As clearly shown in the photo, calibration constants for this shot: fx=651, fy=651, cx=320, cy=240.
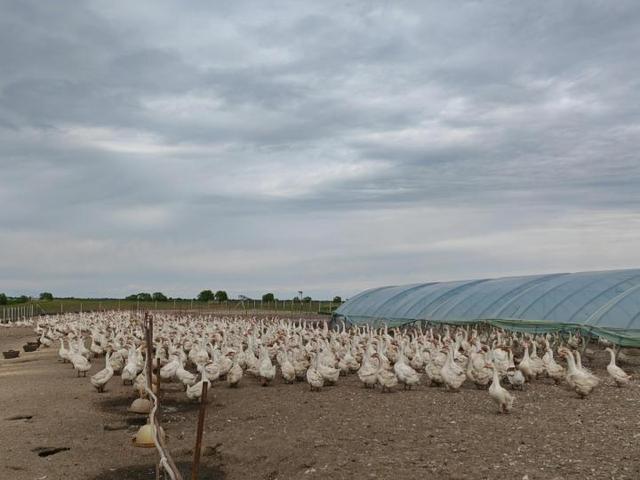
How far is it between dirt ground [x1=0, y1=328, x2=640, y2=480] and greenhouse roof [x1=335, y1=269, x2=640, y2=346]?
18.4 feet

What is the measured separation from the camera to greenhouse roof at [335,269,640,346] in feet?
71.9

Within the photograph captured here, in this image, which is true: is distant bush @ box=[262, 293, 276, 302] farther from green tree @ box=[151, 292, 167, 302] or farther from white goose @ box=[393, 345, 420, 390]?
white goose @ box=[393, 345, 420, 390]

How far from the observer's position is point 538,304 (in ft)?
88.0

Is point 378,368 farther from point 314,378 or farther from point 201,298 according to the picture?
point 201,298

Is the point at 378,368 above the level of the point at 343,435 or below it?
above

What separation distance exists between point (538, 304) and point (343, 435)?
17.6 m

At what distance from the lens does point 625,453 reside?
973cm

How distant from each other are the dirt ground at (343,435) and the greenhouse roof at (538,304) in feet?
18.4

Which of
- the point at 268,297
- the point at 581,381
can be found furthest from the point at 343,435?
the point at 268,297

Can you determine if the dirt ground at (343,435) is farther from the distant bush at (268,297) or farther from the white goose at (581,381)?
the distant bush at (268,297)


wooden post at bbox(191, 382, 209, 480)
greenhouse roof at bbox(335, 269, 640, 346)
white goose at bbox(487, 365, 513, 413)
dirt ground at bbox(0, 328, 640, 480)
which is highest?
greenhouse roof at bbox(335, 269, 640, 346)

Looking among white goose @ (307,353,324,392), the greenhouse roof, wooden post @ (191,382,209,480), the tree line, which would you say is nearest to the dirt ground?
white goose @ (307,353,324,392)

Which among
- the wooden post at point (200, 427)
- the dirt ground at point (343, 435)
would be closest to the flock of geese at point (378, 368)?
the dirt ground at point (343, 435)

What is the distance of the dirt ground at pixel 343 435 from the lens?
31.1ft
